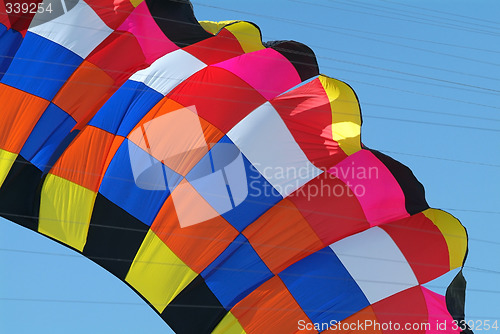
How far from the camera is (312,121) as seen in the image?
8.80m

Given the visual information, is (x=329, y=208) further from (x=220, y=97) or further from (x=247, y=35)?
(x=247, y=35)

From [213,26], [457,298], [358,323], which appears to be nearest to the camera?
[457,298]

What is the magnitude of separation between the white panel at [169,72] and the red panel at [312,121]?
87 centimetres

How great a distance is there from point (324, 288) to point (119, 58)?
2.90 metres

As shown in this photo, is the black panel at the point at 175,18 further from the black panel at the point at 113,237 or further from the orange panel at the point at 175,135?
the black panel at the point at 113,237

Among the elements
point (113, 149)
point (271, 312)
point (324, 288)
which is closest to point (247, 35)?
point (113, 149)

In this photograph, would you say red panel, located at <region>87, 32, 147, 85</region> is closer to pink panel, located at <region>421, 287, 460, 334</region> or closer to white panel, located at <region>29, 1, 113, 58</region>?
white panel, located at <region>29, 1, 113, 58</region>

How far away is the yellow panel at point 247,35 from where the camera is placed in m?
9.47

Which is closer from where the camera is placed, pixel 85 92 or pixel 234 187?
pixel 234 187

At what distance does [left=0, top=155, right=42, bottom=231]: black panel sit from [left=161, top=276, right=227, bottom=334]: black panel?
162 cm

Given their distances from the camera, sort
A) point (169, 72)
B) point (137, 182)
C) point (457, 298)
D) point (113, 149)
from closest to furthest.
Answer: point (457, 298) → point (137, 182) → point (113, 149) → point (169, 72)

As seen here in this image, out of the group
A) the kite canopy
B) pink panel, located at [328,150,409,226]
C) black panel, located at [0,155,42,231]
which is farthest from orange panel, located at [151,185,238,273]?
black panel, located at [0,155,42,231]

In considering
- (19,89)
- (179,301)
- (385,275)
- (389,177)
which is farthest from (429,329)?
(19,89)

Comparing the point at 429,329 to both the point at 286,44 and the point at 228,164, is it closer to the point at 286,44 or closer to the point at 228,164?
the point at 228,164
